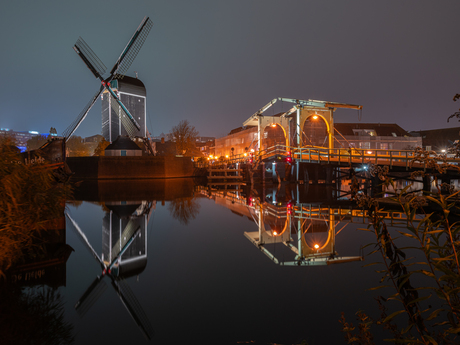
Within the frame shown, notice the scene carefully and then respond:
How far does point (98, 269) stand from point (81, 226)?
13.4ft

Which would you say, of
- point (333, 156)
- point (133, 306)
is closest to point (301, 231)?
point (133, 306)

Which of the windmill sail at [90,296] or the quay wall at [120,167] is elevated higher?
the quay wall at [120,167]

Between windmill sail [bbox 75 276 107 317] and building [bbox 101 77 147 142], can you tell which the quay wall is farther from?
windmill sail [bbox 75 276 107 317]

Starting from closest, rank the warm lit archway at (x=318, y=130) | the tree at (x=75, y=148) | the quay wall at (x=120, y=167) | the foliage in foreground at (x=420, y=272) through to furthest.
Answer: the foliage in foreground at (x=420, y=272)
the warm lit archway at (x=318, y=130)
the quay wall at (x=120, y=167)
the tree at (x=75, y=148)

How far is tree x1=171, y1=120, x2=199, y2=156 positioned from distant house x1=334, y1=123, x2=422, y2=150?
25734mm

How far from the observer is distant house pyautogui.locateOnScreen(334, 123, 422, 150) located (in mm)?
55656

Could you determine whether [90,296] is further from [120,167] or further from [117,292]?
[120,167]

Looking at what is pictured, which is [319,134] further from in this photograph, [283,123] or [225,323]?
[225,323]

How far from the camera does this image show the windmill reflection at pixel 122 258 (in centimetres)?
354

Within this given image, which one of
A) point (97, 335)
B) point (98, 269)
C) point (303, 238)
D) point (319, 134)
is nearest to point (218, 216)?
point (303, 238)

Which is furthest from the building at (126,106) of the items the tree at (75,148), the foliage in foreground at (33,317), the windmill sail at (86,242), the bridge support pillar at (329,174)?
the foliage in foreground at (33,317)

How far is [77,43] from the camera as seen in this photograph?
150 ft

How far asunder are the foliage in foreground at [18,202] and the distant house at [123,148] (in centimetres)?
3887

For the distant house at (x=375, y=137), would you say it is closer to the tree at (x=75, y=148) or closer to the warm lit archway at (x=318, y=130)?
the warm lit archway at (x=318, y=130)
